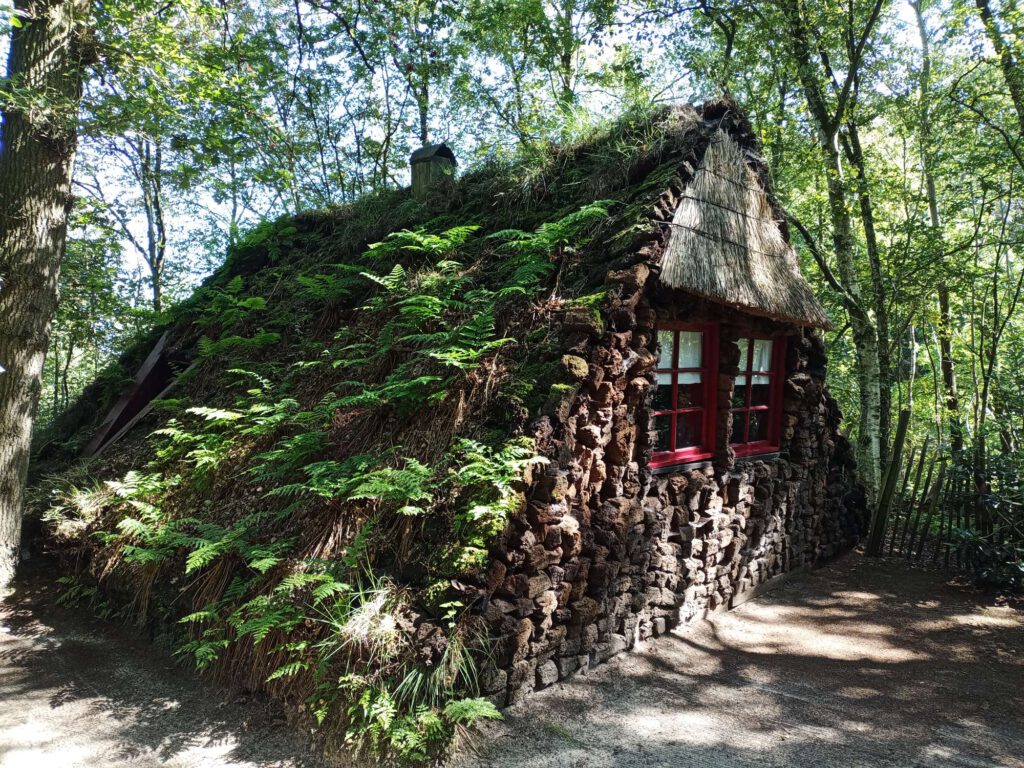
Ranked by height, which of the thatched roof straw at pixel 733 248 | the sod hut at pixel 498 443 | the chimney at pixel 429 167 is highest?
the chimney at pixel 429 167

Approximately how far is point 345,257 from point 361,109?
39.5 feet

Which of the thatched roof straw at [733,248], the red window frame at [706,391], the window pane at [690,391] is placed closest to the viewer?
the thatched roof straw at [733,248]

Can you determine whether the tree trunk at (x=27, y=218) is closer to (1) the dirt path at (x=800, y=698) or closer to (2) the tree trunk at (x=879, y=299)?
(1) the dirt path at (x=800, y=698)

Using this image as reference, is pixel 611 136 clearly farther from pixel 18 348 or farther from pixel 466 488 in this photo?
pixel 18 348

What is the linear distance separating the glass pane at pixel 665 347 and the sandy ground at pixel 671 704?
259cm

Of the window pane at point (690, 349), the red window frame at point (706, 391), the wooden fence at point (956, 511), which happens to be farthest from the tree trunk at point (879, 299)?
the window pane at point (690, 349)

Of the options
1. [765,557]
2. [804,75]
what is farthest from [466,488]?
[804,75]

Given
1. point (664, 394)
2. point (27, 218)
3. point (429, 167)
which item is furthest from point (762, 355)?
point (27, 218)

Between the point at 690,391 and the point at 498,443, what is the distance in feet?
8.68

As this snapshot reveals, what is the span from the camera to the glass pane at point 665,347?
5.75 meters

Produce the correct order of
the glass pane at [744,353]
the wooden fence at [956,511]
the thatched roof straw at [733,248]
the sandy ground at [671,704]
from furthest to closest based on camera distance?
the wooden fence at [956,511] < the glass pane at [744,353] < the thatched roof straw at [733,248] < the sandy ground at [671,704]

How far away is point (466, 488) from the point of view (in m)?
4.22

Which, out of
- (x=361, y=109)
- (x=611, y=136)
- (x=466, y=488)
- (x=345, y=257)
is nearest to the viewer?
(x=466, y=488)

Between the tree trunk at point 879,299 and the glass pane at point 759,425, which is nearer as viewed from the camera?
the glass pane at point 759,425
